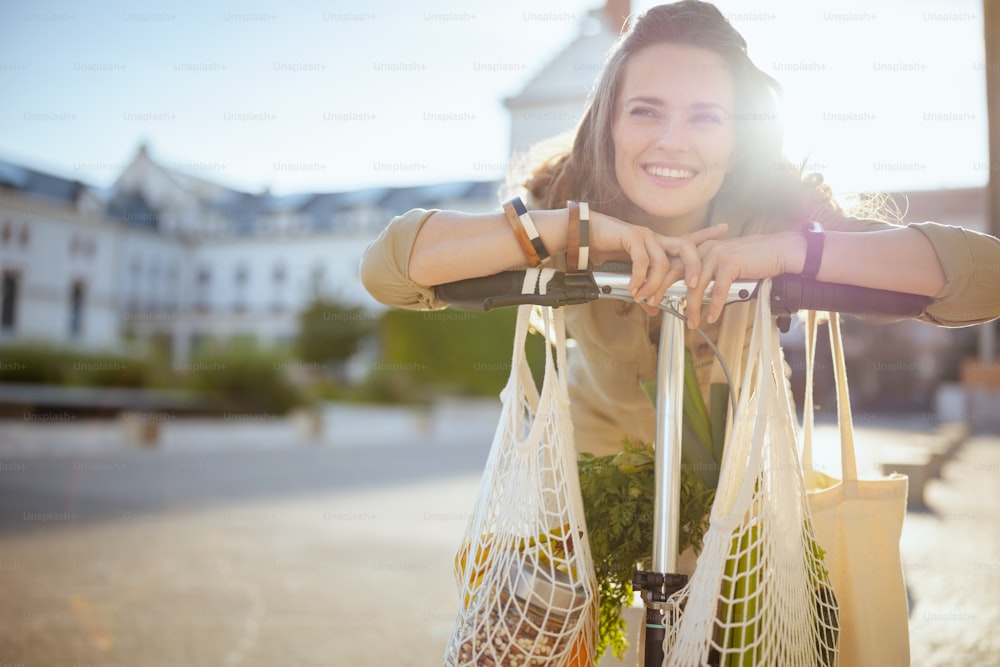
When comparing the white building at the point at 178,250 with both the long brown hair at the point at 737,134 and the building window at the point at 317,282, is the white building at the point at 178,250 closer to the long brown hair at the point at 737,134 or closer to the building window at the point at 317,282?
the building window at the point at 317,282

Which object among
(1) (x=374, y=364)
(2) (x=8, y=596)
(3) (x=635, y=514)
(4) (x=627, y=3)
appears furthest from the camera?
(1) (x=374, y=364)

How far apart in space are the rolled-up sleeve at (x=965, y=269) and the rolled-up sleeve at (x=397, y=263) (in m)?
1.03

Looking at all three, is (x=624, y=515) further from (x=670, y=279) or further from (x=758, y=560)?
(x=670, y=279)

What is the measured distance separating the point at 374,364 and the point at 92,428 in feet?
58.4

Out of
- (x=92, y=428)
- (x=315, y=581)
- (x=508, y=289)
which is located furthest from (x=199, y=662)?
(x=92, y=428)

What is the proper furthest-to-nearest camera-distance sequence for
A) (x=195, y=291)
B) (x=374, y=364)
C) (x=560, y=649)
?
(x=195, y=291)
(x=374, y=364)
(x=560, y=649)

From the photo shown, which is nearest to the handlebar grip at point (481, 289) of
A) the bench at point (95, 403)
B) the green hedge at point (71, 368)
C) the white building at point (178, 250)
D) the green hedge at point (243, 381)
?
the bench at point (95, 403)

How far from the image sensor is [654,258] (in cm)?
157

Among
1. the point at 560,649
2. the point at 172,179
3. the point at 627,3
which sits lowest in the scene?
the point at 560,649

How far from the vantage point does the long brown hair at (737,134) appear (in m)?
2.02

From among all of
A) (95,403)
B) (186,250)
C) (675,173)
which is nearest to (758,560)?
(675,173)

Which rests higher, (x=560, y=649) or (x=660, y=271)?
(x=660, y=271)

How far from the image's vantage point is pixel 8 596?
3967 millimetres

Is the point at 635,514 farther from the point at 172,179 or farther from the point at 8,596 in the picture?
the point at 172,179
